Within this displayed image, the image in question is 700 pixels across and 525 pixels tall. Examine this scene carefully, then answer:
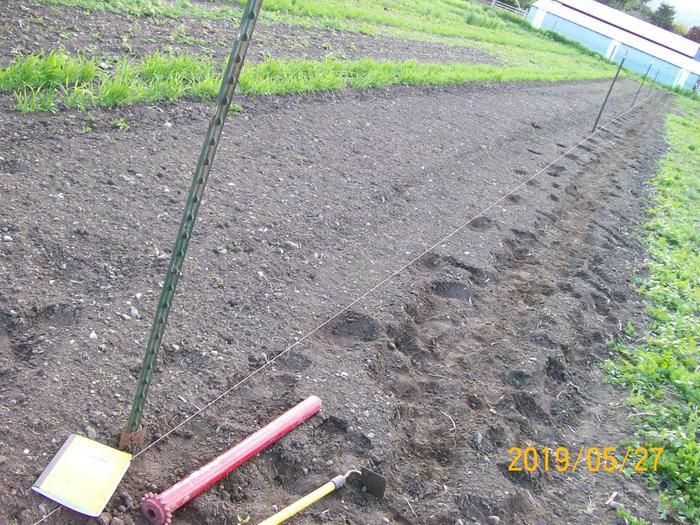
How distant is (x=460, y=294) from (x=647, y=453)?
135cm


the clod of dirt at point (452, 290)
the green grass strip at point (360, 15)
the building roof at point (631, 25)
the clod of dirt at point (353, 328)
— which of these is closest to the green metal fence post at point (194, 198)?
the clod of dirt at point (353, 328)

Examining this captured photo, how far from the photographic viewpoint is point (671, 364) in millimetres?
3805

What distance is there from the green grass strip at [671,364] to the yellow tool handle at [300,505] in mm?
1586

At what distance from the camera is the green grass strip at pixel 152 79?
423 centimetres

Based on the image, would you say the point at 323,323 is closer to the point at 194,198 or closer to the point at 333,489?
the point at 333,489

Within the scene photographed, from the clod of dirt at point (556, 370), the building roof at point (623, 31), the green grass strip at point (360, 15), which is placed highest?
the building roof at point (623, 31)

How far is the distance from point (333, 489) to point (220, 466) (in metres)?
0.42

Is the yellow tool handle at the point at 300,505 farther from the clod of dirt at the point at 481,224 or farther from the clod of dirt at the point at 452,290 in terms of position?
the clod of dirt at the point at 481,224

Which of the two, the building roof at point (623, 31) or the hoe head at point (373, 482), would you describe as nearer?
the hoe head at point (373, 482)

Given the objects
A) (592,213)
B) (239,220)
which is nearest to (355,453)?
(239,220)

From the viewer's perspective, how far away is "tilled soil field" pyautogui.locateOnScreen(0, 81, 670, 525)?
2.35 m

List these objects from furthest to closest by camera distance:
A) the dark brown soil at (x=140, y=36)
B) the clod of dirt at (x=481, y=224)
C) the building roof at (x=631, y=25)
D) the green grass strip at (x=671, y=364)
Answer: the building roof at (x=631, y=25) → the dark brown soil at (x=140, y=36) → the clod of dirt at (x=481, y=224) → the green grass strip at (x=671, y=364)

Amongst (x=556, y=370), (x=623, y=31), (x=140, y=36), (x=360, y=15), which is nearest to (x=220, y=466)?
(x=556, y=370)

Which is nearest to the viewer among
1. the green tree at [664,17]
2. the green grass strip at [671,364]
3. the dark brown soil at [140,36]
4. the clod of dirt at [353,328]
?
the green grass strip at [671,364]
